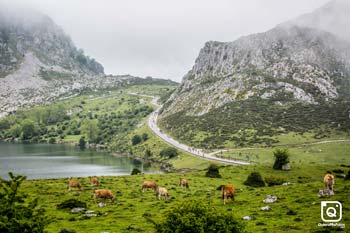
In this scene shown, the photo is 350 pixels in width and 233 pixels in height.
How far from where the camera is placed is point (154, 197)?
175ft

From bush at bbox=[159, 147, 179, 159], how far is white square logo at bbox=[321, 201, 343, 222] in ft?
425

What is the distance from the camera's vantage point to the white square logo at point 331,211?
32.9m

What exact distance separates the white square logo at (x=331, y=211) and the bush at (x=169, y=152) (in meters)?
130

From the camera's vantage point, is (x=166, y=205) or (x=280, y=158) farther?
(x=280, y=158)

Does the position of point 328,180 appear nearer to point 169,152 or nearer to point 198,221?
point 198,221

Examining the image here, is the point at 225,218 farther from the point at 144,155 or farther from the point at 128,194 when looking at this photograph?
the point at 144,155

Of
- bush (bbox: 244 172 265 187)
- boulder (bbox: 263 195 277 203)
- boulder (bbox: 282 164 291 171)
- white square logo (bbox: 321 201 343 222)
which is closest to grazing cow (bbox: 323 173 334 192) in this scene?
white square logo (bbox: 321 201 343 222)

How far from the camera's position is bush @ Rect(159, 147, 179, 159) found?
16638cm

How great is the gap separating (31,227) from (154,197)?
33.9 metres

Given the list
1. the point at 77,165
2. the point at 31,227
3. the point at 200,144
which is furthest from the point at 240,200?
the point at 200,144

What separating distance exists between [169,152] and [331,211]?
133907mm

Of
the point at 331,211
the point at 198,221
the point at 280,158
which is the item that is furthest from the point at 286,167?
the point at 198,221

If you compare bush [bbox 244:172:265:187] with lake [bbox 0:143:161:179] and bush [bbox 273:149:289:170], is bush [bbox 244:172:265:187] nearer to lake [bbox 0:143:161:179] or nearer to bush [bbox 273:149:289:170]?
bush [bbox 273:149:289:170]

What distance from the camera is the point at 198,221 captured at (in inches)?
900
